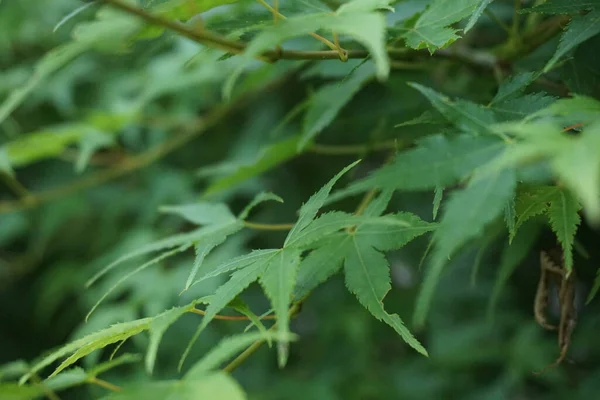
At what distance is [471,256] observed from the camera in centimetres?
100

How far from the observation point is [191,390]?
0.35m

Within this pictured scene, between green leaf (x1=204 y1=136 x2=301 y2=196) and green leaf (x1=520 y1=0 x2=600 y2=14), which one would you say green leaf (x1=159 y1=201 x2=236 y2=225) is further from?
green leaf (x1=520 y1=0 x2=600 y2=14)

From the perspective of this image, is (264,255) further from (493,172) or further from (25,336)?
(25,336)

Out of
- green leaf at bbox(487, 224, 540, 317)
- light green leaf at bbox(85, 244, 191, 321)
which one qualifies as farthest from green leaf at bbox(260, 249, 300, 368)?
green leaf at bbox(487, 224, 540, 317)

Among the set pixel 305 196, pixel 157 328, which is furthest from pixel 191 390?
pixel 305 196

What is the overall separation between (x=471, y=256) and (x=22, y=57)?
3.71 ft

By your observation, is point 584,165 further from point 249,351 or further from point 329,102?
point 329,102

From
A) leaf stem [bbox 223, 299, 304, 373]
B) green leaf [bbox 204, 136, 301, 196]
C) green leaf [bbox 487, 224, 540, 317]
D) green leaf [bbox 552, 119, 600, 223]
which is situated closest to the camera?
green leaf [bbox 552, 119, 600, 223]

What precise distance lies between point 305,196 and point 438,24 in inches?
26.5

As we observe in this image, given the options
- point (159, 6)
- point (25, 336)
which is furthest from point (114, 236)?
point (159, 6)

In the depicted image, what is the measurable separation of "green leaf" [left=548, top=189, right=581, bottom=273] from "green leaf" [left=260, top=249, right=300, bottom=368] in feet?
0.57

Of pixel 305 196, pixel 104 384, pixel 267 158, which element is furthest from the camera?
pixel 305 196

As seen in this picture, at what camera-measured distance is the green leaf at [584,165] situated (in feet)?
0.86

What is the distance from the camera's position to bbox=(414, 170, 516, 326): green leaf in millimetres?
324
